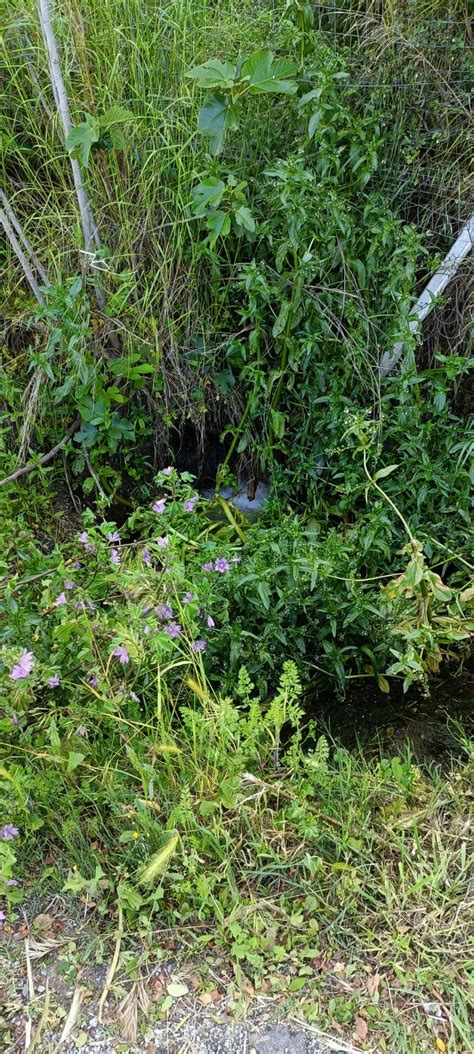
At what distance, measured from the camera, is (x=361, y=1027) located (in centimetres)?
151

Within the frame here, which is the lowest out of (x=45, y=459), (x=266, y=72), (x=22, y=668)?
(x=45, y=459)

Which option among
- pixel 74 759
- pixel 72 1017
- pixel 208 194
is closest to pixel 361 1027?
pixel 72 1017

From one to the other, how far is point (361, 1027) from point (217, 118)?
8.54ft

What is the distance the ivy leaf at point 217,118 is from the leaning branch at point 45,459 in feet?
3.85

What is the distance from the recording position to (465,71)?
264 centimetres

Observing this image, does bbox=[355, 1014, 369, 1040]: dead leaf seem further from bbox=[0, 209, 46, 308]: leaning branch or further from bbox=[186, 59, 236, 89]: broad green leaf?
bbox=[186, 59, 236, 89]: broad green leaf

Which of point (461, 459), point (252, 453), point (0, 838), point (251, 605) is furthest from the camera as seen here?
point (252, 453)

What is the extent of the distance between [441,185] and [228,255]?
2.96 ft

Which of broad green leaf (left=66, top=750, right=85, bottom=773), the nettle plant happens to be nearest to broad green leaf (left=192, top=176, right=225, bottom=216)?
the nettle plant

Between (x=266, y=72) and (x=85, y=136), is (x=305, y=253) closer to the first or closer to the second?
(x=266, y=72)

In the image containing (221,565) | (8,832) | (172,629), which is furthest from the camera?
(221,565)

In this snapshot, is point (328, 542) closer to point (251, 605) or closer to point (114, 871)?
point (251, 605)

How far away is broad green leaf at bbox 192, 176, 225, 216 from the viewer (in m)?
2.39

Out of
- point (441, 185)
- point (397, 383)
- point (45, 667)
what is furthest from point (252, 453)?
point (45, 667)
